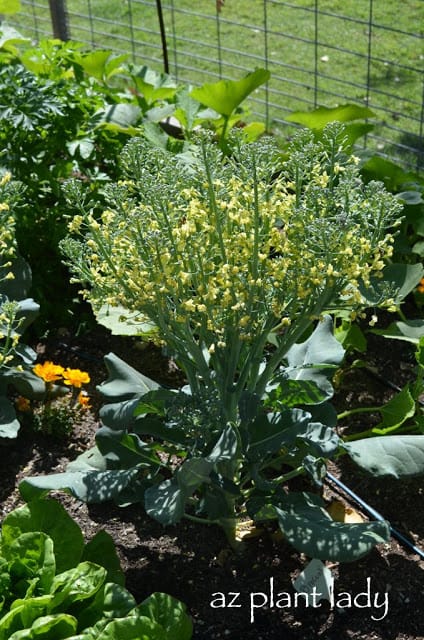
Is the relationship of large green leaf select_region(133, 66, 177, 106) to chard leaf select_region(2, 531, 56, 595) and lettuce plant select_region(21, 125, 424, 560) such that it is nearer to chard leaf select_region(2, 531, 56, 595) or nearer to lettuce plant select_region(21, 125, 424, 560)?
lettuce plant select_region(21, 125, 424, 560)

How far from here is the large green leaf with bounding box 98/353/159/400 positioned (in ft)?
10.9

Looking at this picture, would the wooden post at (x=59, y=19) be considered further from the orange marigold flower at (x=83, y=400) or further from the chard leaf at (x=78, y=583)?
the chard leaf at (x=78, y=583)

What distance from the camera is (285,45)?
7570 millimetres

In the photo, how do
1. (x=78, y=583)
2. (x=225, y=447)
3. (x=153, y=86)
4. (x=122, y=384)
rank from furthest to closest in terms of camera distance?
(x=153, y=86) < (x=122, y=384) < (x=225, y=447) < (x=78, y=583)

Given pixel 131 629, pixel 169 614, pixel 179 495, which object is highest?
pixel 179 495

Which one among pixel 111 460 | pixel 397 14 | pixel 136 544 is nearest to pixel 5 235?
pixel 111 460

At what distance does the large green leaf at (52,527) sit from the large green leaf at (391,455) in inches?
35.6

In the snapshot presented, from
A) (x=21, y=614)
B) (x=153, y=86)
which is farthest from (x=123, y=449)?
(x=153, y=86)

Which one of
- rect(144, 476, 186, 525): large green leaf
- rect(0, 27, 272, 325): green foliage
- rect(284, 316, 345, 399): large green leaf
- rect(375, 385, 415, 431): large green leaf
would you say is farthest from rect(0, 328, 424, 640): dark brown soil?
rect(0, 27, 272, 325): green foliage

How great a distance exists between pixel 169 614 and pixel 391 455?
85 cm

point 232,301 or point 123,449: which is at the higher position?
point 232,301

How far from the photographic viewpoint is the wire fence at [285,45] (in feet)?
21.9

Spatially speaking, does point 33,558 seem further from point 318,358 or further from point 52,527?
point 318,358

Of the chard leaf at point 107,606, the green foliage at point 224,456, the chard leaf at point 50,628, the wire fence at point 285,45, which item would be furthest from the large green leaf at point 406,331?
the wire fence at point 285,45
